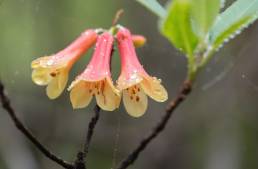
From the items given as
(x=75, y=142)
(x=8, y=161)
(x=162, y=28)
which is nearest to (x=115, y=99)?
(x=162, y=28)

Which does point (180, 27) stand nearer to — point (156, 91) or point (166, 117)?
point (166, 117)

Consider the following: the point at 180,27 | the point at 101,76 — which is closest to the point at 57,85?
the point at 101,76

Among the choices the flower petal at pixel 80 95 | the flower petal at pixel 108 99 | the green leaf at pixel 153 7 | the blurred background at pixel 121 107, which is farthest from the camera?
the blurred background at pixel 121 107

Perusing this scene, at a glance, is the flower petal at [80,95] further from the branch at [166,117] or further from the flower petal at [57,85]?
the branch at [166,117]

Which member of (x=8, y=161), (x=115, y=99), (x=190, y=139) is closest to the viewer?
(x=115, y=99)

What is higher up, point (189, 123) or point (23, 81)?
point (23, 81)

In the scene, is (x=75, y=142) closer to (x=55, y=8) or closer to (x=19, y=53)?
(x=19, y=53)

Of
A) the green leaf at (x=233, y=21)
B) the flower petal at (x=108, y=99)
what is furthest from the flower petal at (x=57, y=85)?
the green leaf at (x=233, y=21)
